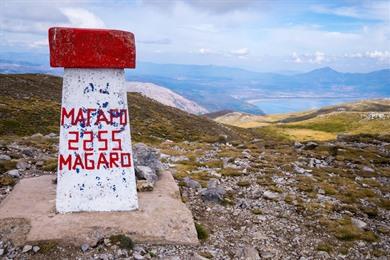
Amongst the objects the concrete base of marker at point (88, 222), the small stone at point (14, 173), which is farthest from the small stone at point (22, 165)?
the concrete base of marker at point (88, 222)

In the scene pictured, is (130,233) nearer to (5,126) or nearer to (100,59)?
(100,59)

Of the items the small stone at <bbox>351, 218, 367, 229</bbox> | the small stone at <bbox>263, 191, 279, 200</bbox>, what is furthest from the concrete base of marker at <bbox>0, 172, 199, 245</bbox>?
the small stone at <bbox>351, 218, 367, 229</bbox>

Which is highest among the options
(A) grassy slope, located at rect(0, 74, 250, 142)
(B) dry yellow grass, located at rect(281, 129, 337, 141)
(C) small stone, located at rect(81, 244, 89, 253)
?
(C) small stone, located at rect(81, 244, 89, 253)

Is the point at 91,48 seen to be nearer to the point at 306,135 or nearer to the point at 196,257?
the point at 196,257

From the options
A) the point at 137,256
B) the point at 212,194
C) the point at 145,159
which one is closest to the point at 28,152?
the point at 145,159

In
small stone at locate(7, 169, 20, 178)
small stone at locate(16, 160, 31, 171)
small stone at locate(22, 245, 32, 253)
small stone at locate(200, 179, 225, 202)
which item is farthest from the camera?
small stone at locate(16, 160, 31, 171)

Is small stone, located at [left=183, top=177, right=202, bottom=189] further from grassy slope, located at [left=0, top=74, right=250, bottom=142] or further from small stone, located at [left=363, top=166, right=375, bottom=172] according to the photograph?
grassy slope, located at [left=0, top=74, right=250, bottom=142]
